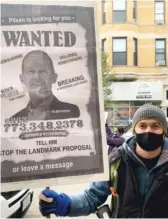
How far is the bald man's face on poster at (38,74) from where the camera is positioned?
2.21m

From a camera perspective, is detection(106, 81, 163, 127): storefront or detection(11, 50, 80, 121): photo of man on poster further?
detection(106, 81, 163, 127): storefront

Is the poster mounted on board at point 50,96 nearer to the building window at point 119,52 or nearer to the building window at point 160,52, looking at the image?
the building window at point 119,52

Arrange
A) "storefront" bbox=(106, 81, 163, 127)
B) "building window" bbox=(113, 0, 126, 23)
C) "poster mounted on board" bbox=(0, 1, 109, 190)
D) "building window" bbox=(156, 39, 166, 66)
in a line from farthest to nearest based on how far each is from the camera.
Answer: "building window" bbox=(156, 39, 166, 66), "building window" bbox=(113, 0, 126, 23), "storefront" bbox=(106, 81, 163, 127), "poster mounted on board" bbox=(0, 1, 109, 190)

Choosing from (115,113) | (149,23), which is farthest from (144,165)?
(149,23)

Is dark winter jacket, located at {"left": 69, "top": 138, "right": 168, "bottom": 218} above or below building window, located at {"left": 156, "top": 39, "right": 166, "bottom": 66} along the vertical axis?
below

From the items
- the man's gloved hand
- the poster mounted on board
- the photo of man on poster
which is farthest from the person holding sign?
the photo of man on poster

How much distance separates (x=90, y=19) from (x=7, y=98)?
0.59 meters

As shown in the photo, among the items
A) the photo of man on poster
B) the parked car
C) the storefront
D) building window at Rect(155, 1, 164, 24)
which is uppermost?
building window at Rect(155, 1, 164, 24)

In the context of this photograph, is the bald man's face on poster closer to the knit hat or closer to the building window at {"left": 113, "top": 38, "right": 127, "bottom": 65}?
the knit hat

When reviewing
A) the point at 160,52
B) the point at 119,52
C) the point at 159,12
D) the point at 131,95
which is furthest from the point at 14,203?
the point at 160,52

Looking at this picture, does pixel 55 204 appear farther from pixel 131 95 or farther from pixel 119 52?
pixel 119 52

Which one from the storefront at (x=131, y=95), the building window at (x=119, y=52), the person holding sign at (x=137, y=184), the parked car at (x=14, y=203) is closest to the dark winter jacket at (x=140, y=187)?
the person holding sign at (x=137, y=184)

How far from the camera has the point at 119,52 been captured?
27.4 meters

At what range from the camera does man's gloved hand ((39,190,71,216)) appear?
7.45ft
